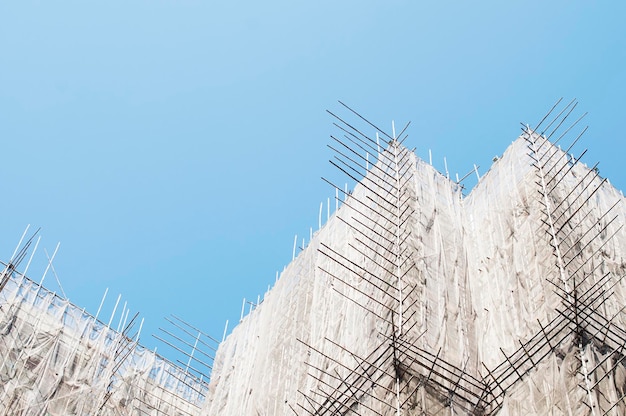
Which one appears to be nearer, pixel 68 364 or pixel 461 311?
pixel 461 311

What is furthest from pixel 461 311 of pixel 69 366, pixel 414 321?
pixel 69 366

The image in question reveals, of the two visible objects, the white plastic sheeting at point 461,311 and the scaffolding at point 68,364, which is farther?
the scaffolding at point 68,364

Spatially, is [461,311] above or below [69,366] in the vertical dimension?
below

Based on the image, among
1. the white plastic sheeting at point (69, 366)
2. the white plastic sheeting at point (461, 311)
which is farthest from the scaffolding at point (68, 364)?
the white plastic sheeting at point (461, 311)

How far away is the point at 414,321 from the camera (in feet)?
35.0

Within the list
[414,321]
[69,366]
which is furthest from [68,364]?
[414,321]

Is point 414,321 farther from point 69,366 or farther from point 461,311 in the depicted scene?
point 69,366

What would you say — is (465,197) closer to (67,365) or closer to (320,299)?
(320,299)

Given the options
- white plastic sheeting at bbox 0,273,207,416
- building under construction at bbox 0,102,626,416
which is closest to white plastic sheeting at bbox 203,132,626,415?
building under construction at bbox 0,102,626,416

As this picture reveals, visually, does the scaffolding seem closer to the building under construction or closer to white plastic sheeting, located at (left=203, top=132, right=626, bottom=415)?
the building under construction

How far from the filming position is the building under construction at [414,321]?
31.7 ft

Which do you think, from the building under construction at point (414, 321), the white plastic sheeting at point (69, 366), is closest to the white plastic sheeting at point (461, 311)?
the building under construction at point (414, 321)

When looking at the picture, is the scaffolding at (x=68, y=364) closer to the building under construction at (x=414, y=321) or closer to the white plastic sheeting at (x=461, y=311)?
the building under construction at (x=414, y=321)

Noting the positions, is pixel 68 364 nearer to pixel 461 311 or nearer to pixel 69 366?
pixel 69 366
